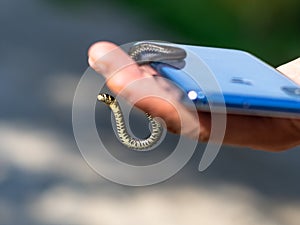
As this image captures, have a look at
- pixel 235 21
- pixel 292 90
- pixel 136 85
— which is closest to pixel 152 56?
pixel 136 85

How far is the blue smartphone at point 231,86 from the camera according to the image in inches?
26.6

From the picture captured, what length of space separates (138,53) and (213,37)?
124cm

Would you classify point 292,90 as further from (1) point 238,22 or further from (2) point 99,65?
(1) point 238,22

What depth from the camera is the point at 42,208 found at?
4.71 feet

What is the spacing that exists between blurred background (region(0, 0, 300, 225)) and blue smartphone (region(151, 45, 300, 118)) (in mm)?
702

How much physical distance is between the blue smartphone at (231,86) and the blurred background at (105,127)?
70 cm

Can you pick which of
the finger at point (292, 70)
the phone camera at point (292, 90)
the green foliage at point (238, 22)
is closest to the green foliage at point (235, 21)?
the green foliage at point (238, 22)

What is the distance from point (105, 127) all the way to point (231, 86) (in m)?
0.93

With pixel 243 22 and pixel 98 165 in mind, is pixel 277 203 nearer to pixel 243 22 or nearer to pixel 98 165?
pixel 98 165

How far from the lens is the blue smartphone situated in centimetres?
68

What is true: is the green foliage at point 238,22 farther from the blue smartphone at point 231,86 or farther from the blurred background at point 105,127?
the blue smartphone at point 231,86

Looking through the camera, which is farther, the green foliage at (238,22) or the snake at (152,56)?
the green foliage at (238,22)

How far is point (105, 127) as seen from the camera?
5.31ft

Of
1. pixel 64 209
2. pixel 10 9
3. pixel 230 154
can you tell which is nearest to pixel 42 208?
pixel 64 209
